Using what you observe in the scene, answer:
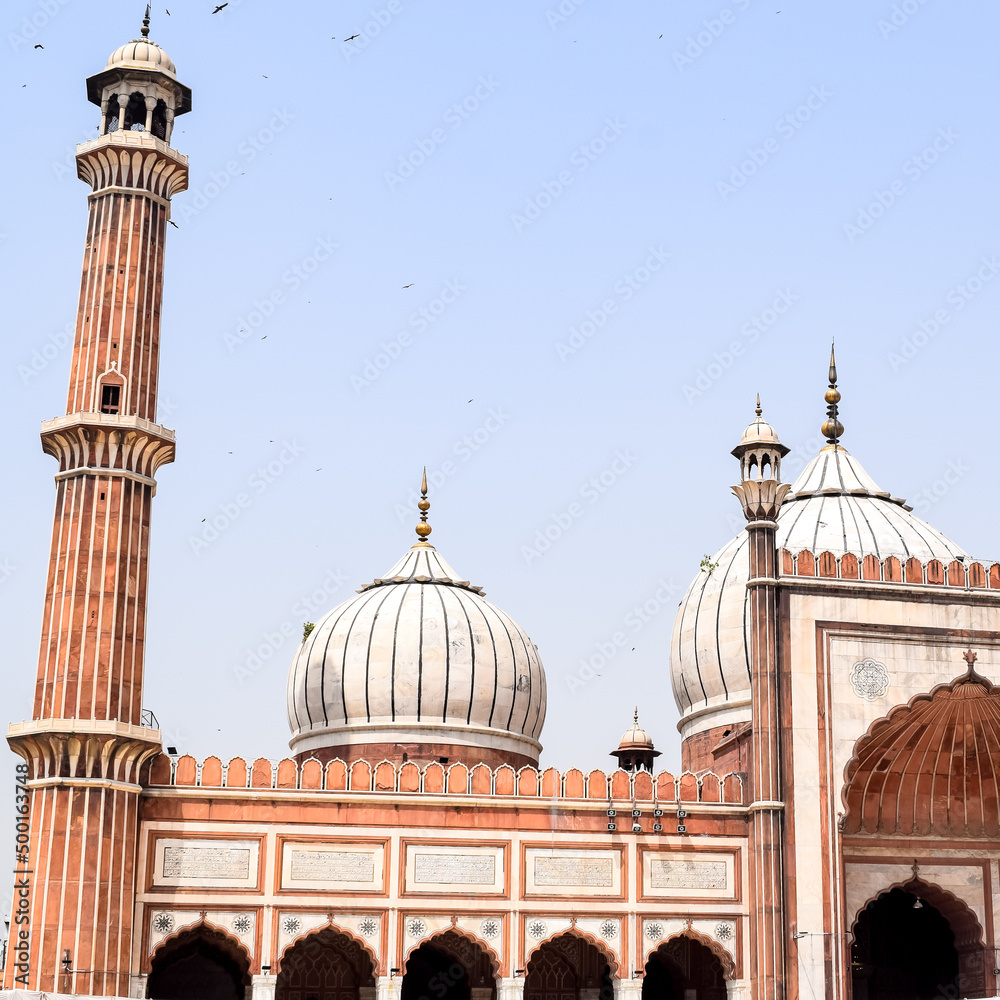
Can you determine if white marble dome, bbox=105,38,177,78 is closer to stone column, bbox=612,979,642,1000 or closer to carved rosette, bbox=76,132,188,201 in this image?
carved rosette, bbox=76,132,188,201

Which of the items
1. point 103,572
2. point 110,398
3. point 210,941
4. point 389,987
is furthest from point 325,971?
point 110,398

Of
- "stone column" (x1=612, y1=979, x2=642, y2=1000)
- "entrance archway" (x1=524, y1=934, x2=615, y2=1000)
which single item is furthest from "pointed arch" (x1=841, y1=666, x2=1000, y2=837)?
"entrance archway" (x1=524, y1=934, x2=615, y2=1000)

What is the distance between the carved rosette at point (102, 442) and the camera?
19.0 meters

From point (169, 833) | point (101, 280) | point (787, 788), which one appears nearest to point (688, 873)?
point (787, 788)

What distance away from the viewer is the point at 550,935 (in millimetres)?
18578

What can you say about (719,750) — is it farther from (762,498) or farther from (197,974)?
(197,974)

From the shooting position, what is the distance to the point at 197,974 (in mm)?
20391

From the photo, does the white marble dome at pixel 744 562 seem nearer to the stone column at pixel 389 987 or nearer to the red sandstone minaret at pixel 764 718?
the red sandstone minaret at pixel 764 718

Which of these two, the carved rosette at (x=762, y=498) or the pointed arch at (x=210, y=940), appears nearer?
the pointed arch at (x=210, y=940)

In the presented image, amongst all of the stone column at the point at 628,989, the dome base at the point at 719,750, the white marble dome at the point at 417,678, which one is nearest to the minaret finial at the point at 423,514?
the white marble dome at the point at 417,678

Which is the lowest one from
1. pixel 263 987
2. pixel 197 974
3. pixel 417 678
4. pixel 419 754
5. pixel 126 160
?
pixel 263 987

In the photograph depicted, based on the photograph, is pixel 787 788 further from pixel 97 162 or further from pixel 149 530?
pixel 97 162

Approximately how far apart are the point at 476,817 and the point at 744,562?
7.27 meters

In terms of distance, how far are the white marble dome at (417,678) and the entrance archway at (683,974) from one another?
3.56 meters
